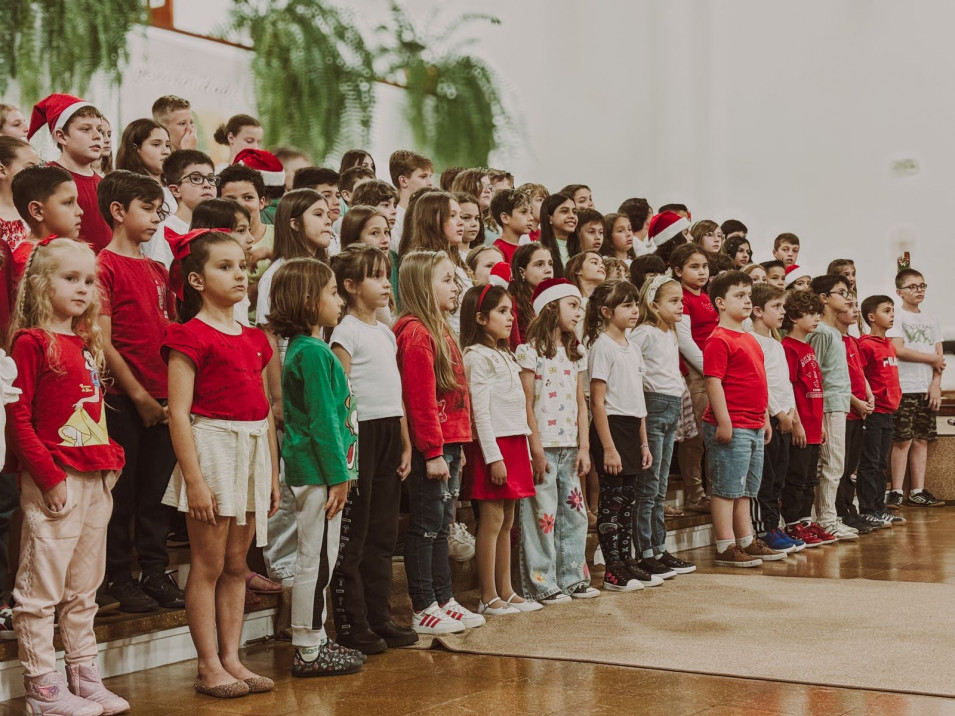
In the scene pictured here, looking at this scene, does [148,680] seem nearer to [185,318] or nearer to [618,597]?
[185,318]

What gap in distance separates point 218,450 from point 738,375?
3192 millimetres

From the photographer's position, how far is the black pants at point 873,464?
24.2 feet

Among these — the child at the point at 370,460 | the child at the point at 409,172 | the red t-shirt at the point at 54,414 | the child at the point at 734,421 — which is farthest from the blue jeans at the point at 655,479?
the red t-shirt at the point at 54,414

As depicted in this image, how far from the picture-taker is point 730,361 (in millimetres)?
5906

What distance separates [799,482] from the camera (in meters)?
6.61

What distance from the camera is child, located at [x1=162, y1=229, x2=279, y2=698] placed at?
11.0ft

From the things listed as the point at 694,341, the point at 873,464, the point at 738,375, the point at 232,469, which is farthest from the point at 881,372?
the point at 232,469

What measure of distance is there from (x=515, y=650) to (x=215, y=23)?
502 cm

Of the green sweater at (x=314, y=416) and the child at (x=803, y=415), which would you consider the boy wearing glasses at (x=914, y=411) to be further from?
the green sweater at (x=314, y=416)

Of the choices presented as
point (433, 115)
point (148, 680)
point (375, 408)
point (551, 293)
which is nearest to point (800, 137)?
point (433, 115)

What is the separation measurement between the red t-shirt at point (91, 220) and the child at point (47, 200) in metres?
0.65

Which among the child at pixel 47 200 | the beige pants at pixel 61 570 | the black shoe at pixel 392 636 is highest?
the child at pixel 47 200

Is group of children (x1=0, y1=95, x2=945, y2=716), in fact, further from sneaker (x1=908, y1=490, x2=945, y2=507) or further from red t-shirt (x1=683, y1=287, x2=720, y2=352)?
sneaker (x1=908, y1=490, x2=945, y2=507)

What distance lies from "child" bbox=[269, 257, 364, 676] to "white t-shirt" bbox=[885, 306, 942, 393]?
18.8 ft
